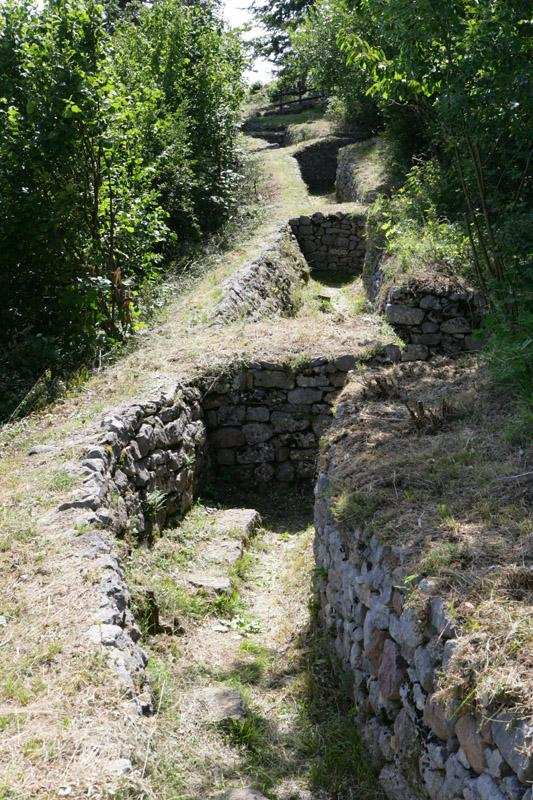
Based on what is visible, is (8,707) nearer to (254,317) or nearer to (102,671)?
(102,671)

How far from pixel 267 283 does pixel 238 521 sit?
580cm

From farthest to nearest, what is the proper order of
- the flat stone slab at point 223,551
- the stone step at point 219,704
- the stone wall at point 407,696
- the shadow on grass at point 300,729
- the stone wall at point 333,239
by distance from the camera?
the stone wall at point 333,239, the flat stone slab at point 223,551, the stone step at point 219,704, the shadow on grass at point 300,729, the stone wall at point 407,696

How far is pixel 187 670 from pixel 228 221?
12852 mm

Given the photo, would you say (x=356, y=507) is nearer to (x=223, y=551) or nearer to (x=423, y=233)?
(x=223, y=551)

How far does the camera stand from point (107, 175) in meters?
8.51

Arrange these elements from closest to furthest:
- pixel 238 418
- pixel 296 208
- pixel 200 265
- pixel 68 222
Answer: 1. pixel 238 418
2. pixel 68 222
3. pixel 200 265
4. pixel 296 208

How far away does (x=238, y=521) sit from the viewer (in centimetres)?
667

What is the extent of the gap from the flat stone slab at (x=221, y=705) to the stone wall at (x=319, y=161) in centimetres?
2002

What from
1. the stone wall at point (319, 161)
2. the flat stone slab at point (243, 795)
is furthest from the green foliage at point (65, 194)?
the stone wall at point (319, 161)

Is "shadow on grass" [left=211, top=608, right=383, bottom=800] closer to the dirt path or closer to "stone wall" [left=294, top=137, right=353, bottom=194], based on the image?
the dirt path

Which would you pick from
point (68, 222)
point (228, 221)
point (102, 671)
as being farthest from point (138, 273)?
point (102, 671)

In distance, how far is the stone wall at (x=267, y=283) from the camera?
9731mm

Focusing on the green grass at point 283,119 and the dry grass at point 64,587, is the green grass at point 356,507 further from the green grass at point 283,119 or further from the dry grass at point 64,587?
the green grass at point 283,119

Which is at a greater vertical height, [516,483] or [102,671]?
[516,483]
